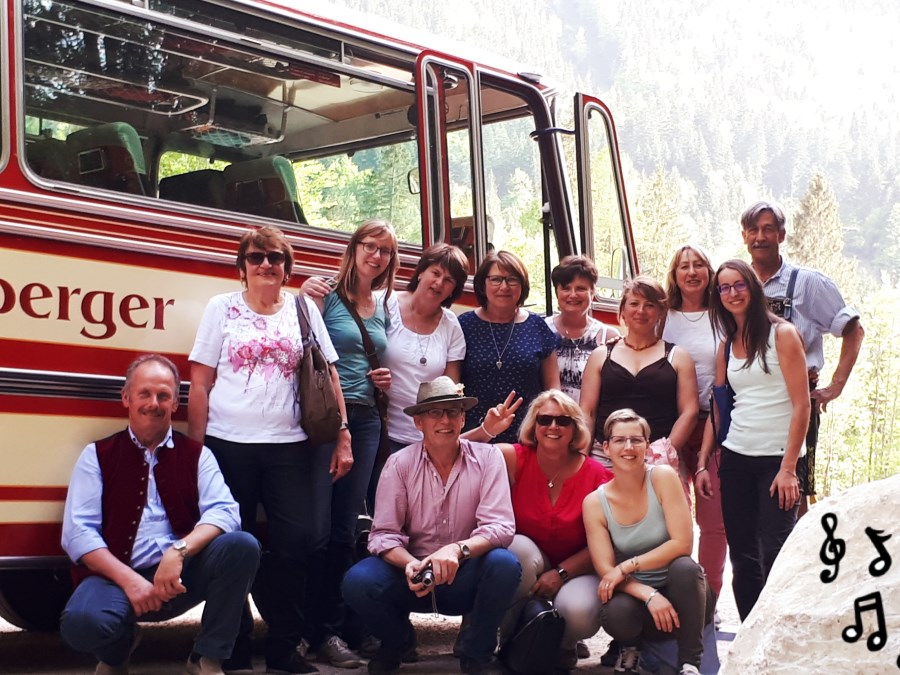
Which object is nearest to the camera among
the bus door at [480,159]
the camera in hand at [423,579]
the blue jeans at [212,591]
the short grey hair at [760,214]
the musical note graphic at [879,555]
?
the musical note graphic at [879,555]

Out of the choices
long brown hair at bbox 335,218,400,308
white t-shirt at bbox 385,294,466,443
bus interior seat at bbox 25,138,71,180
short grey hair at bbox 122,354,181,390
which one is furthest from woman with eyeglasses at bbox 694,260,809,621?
bus interior seat at bbox 25,138,71,180

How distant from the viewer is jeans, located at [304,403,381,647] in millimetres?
5457

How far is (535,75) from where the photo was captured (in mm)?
6965

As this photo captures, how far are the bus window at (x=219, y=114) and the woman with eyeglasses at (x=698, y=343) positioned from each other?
134 centimetres

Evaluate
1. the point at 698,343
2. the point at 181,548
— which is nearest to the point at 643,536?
the point at 698,343

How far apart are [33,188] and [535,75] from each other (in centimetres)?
314

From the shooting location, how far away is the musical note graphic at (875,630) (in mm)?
3002

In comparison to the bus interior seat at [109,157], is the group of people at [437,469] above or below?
below

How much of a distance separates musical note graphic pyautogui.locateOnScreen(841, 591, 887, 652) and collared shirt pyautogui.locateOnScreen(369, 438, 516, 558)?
7.38ft

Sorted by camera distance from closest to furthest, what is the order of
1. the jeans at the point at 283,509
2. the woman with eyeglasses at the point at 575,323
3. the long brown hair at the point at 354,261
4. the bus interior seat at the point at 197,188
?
1. the jeans at the point at 283,509
2. the bus interior seat at the point at 197,188
3. the long brown hair at the point at 354,261
4. the woman with eyeglasses at the point at 575,323

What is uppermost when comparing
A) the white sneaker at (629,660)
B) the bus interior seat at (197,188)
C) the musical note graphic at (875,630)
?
the bus interior seat at (197,188)

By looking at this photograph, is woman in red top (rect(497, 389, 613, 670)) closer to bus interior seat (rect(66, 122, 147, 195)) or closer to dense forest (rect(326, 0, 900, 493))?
bus interior seat (rect(66, 122, 147, 195))

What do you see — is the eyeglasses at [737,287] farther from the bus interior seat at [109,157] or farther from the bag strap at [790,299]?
the bus interior seat at [109,157]

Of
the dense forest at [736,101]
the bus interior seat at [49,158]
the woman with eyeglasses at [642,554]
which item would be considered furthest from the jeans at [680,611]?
the dense forest at [736,101]
